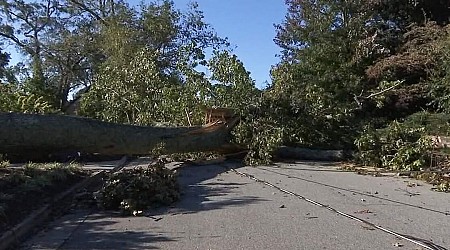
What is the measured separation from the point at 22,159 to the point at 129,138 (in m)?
2.29

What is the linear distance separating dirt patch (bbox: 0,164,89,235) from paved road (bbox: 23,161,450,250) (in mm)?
428

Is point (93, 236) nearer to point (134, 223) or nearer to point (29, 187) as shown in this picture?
point (134, 223)

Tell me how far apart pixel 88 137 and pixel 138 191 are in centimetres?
343

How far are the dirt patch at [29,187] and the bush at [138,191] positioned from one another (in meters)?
0.87

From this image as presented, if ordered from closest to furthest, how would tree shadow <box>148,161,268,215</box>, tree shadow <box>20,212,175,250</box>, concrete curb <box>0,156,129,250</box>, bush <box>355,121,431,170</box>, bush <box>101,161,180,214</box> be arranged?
concrete curb <box>0,156,129,250</box> → tree shadow <box>20,212,175,250</box> → bush <box>101,161,180,214</box> → tree shadow <box>148,161,268,215</box> → bush <box>355,121,431,170</box>

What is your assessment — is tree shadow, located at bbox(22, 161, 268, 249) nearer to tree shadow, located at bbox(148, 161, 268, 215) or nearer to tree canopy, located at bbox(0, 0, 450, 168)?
tree shadow, located at bbox(148, 161, 268, 215)

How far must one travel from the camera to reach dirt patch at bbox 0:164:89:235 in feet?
19.5

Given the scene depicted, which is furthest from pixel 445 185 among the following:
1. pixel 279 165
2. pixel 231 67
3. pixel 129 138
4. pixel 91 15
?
pixel 91 15

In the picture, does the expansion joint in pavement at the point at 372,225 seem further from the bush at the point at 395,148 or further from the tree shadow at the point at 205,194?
the bush at the point at 395,148

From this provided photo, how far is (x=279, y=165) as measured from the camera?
1338cm

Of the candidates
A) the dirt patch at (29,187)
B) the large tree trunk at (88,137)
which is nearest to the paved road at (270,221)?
the dirt patch at (29,187)

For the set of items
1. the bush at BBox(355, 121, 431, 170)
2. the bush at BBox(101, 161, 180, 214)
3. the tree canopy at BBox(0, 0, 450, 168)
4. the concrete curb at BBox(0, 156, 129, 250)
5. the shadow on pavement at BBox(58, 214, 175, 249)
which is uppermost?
the tree canopy at BBox(0, 0, 450, 168)

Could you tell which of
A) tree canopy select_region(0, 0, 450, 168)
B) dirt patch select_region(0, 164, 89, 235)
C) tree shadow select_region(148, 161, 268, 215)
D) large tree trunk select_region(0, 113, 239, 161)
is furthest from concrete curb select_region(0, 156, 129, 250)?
tree canopy select_region(0, 0, 450, 168)

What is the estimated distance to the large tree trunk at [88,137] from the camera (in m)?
9.23
